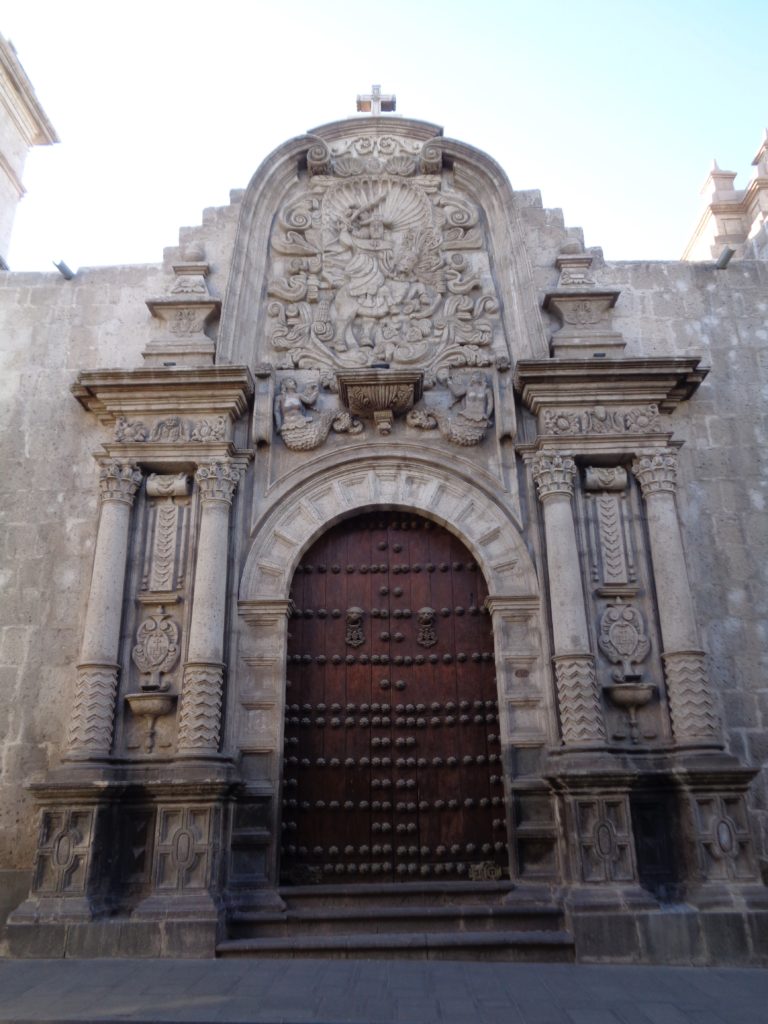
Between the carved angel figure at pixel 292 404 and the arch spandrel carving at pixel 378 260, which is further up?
the arch spandrel carving at pixel 378 260

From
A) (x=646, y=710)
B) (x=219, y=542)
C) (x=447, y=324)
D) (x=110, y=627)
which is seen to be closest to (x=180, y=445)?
(x=219, y=542)

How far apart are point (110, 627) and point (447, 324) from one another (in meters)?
4.29

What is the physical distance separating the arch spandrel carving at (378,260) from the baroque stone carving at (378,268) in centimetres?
1

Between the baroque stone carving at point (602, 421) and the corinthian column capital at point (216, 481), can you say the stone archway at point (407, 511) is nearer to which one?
the corinthian column capital at point (216, 481)

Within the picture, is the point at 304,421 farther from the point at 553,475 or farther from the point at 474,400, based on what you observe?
the point at 553,475

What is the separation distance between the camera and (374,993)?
4.61 meters

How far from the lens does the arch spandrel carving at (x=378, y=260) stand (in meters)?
7.99

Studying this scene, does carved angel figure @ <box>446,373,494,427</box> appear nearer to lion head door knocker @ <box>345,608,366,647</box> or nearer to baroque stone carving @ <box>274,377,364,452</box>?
baroque stone carving @ <box>274,377,364,452</box>

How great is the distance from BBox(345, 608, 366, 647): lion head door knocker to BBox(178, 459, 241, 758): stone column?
1113 mm

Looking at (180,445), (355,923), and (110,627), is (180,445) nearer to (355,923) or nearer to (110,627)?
(110,627)

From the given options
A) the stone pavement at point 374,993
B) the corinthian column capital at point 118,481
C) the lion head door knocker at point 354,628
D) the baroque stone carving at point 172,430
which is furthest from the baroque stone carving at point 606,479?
the corinthian column capital at point 118,481

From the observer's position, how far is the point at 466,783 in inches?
264

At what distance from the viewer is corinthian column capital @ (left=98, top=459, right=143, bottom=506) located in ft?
23.4

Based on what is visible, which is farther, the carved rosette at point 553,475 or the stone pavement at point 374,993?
the carved rosette at point 553,475
